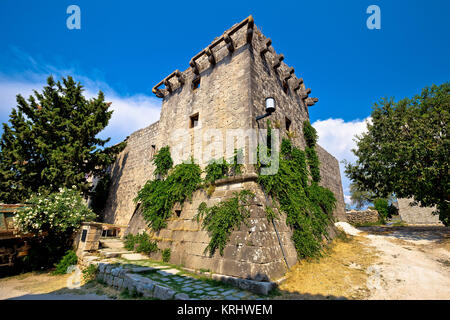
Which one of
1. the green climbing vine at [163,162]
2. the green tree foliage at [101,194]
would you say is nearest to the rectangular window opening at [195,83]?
the green climbing vine at [163,162]

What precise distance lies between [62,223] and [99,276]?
2632 mm

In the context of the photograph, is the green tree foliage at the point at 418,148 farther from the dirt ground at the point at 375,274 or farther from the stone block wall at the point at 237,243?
the stone block wall at the point at 237,243

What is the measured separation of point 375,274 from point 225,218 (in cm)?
359

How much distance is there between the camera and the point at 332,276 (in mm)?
4352

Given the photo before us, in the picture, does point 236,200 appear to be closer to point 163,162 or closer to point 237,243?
point 237,243

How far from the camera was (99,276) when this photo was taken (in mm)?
4957

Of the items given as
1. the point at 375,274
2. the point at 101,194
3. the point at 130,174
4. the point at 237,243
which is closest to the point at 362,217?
the point at 375,274

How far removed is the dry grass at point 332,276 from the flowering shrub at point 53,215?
6.81m

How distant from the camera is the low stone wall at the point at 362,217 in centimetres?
1491

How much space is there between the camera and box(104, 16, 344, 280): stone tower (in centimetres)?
459

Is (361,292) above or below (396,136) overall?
below
